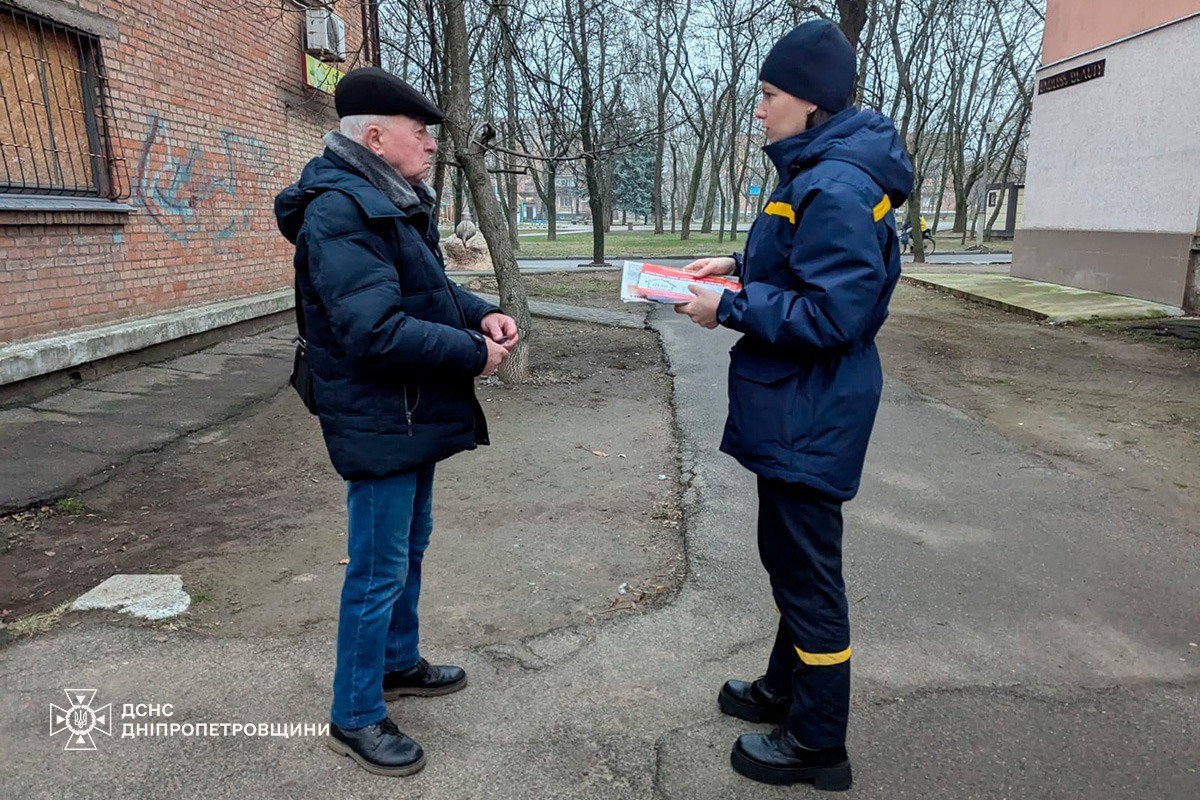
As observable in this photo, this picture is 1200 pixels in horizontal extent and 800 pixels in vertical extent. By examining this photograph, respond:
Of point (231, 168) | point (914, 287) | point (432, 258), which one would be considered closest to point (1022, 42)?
point (914, 287)

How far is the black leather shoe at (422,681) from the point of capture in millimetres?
2598

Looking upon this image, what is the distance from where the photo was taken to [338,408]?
2.16 m

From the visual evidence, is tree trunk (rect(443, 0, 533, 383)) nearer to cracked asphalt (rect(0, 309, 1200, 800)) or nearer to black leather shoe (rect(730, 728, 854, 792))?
cracked asphalt (rect(0, 309, 1200, 800))

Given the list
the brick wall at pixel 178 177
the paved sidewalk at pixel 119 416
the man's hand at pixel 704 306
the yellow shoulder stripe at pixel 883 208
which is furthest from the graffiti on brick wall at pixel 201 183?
the yellow shoulder stripe at pixel 883 208

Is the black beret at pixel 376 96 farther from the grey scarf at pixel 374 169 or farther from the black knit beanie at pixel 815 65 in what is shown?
the black knit beanie at pixel 815 65

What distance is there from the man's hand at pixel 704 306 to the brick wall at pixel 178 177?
5.67m

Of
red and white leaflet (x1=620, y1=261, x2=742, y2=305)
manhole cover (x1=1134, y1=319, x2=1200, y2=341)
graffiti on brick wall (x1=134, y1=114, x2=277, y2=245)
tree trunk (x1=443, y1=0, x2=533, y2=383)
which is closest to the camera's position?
red and white leaflet (x1=620, y1=261, x2=742, y2=305)

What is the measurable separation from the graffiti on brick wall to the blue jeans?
6.58 m

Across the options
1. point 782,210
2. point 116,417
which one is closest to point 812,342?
point 782,210

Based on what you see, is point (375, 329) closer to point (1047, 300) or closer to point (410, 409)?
point (410, 409)

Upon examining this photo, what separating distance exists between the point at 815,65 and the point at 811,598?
1367 mm

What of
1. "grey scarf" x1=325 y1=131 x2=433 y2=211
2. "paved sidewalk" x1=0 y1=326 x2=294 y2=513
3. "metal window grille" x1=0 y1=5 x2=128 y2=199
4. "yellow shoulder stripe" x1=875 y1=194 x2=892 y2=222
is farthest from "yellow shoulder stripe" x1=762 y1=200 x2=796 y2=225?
"metal window grille" x1=0 y1=5 x2=128 y2=199

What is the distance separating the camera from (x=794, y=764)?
225 cm

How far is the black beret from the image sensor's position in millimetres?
2141
